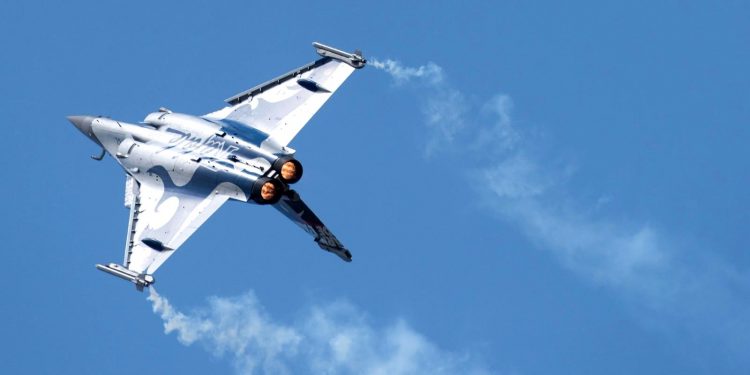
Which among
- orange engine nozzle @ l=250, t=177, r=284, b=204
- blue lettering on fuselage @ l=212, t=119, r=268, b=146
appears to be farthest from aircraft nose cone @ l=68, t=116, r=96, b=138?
orange engine nozzle @ l=250, t=177, r=284, b=204

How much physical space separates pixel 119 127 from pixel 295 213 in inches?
274

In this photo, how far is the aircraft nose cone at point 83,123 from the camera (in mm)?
64062

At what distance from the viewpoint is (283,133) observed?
6262 centimetres

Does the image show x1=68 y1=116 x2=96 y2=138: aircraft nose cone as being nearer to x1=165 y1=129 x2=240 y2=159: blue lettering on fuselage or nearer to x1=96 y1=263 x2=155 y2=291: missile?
x1=165 y1=129 x2=240 y2=159: blue lettering on fuselage

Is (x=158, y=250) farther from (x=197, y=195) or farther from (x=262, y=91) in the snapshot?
(x=262, y=91)

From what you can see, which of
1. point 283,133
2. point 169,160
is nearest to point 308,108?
point 283,133

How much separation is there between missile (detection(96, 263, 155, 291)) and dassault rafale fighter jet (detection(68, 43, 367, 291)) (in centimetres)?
3

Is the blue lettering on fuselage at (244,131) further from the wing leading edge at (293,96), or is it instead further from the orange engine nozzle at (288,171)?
the orange engine nozzle at (288,171)

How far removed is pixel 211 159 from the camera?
196 feet

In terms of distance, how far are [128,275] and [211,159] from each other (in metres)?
4.42

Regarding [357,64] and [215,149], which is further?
[357,64]

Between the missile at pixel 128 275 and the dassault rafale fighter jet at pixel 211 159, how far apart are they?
3cm

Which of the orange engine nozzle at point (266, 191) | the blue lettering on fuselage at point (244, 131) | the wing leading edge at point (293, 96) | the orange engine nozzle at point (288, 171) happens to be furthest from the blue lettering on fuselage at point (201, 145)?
the orange engine nozzle at point (266, 191)

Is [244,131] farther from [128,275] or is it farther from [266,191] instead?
[128,275]
